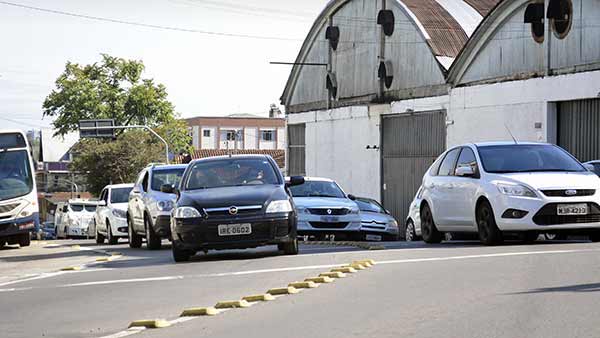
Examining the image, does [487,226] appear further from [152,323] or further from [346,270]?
[152,323]

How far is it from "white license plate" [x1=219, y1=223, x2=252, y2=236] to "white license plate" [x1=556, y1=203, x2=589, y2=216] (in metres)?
4.59

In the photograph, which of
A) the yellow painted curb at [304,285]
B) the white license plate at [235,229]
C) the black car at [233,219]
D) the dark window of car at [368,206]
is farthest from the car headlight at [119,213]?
the yellow painted curb at [304,285]

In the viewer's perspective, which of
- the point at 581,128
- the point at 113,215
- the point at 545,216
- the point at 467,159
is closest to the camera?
the point at 545,216

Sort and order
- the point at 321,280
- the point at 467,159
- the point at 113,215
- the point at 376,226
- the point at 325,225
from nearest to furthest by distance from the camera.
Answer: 1. the point at 321,280
2. the point at 467,159
3. the point at 325,225
4. the point at 376,226
5. the point at 113,215

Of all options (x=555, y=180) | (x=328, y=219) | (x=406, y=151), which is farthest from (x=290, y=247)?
(x=406, y=151)

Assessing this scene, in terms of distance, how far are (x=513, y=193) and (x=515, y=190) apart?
2.1 inches

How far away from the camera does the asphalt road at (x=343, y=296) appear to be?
925cm

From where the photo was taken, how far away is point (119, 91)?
92.9 meters

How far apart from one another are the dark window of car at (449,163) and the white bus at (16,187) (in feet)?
38.4

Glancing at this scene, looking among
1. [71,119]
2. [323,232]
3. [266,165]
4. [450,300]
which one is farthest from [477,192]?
[71,119]

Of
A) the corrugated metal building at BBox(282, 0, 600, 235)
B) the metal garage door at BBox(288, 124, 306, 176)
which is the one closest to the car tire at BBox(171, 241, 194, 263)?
the corrugated metal building at BBox(282, 0, 600, 235)

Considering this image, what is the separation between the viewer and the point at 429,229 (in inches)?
813

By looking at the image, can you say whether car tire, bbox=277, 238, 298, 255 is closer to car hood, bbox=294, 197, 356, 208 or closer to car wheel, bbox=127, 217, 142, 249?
car hood, bbox=294, 197, 356, 208

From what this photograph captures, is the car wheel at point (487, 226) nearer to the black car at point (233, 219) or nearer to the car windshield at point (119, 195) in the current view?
the black car at point (233, 219)
